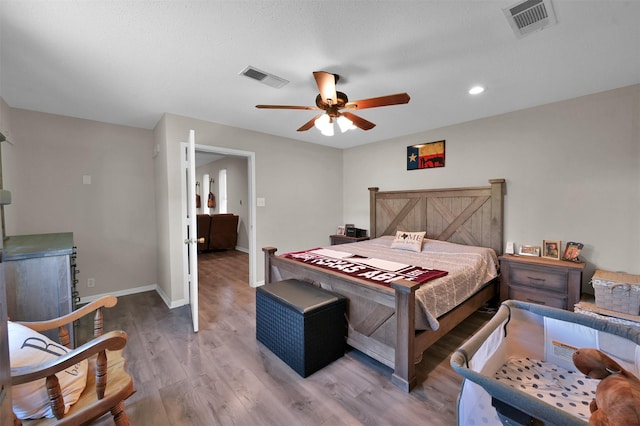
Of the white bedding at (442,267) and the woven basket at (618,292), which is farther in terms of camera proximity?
the woven basket at (618,292)

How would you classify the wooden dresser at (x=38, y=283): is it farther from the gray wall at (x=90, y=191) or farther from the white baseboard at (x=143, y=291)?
the gray wall at (x=90, y=191)

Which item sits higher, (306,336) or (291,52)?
(291,52)

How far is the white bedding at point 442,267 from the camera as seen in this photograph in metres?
1.97

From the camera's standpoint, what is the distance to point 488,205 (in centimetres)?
338

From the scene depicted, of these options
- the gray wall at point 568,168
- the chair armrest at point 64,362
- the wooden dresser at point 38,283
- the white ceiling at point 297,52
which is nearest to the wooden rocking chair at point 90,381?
the chair armrest at point 64,362

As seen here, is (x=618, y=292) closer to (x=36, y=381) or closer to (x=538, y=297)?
(x=538, y=297)

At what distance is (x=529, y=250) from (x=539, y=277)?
421 millimetres

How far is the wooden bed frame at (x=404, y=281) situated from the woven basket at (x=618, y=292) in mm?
899

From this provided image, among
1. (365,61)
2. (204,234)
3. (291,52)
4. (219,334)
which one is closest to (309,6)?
(291,52)

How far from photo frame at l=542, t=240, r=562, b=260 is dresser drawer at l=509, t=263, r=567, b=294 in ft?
1.01

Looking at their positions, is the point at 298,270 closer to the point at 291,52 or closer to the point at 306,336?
the point at 306,336

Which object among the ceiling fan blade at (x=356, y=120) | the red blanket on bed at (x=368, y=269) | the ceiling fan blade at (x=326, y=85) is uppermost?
the ceiling fan blade at (x=326, y=85)

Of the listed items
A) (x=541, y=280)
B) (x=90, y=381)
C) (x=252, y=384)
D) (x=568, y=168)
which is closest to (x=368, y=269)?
(x=252, y=384)

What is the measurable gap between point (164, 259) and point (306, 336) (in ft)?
8.24
